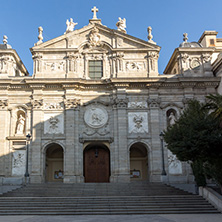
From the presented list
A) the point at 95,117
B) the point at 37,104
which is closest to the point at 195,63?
the point at 95,117

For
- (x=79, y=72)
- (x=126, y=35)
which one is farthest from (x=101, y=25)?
(x=79, y=72)

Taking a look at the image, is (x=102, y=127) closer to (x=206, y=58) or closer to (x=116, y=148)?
(x=116, y=148)

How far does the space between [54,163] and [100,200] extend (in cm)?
1298

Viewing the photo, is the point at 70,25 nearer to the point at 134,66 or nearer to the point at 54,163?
the point at 134,66

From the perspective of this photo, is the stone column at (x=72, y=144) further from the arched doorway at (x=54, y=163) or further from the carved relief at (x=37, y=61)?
the carved relief at (x=37, y=61)

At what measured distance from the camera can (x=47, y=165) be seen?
115ft

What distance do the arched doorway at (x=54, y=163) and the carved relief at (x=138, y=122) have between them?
7.71 m

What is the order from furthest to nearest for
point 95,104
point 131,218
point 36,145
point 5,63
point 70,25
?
1. point 70,25
2. point 5,63
3. point 95,104
4. point 36,145
5. point 131,218

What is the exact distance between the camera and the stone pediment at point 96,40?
114 ft

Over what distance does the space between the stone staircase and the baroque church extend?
422cm

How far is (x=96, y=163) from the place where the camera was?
34.4 metres

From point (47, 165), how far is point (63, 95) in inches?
289

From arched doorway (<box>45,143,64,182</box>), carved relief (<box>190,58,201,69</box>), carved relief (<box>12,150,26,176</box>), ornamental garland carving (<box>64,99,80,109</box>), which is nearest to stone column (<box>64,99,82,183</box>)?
ornamental garland carving (<box>64,99,80,109</box>)

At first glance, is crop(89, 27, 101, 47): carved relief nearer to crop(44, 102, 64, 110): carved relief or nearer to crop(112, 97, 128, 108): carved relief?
crop(112, 97, 128, 108): carved relief
